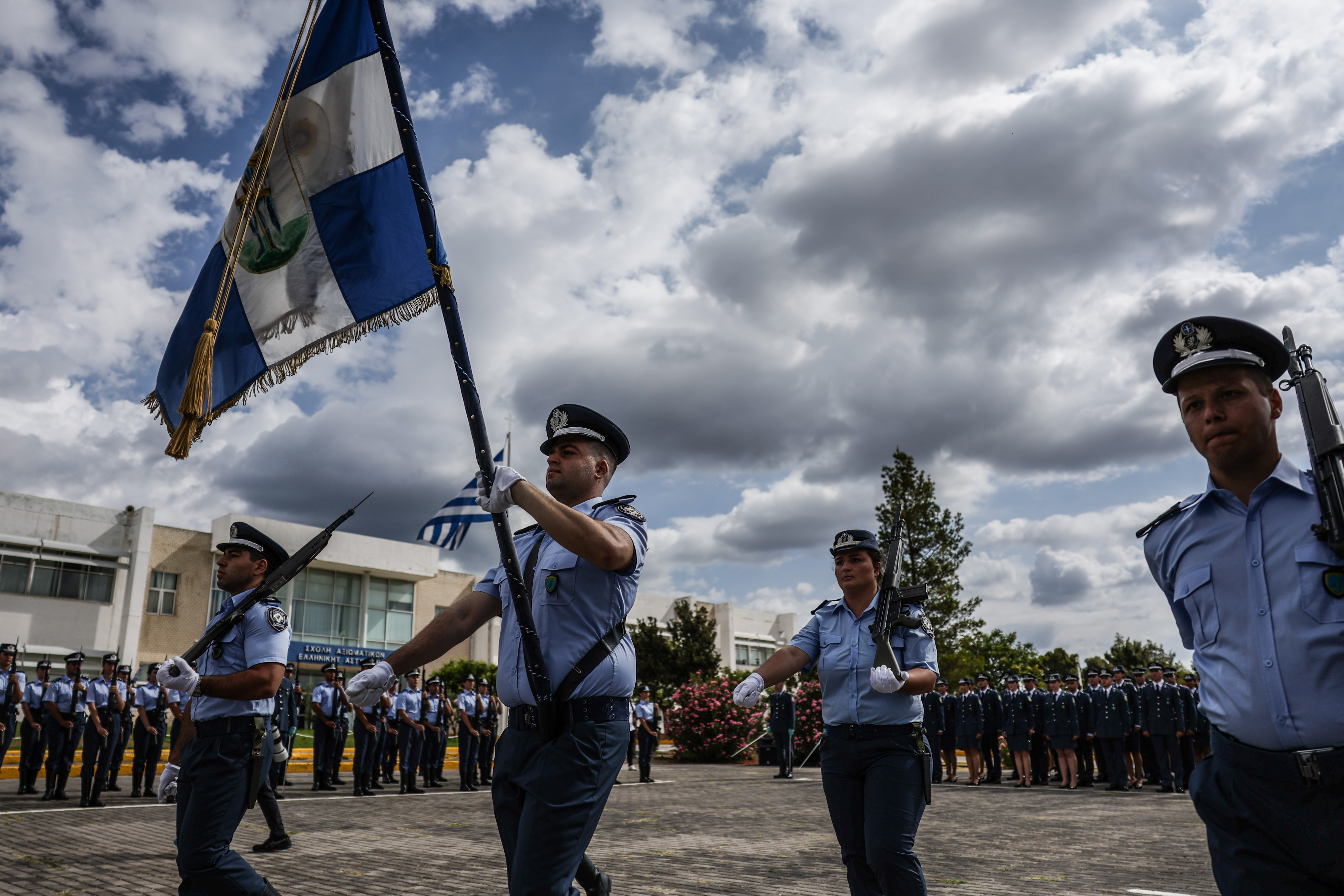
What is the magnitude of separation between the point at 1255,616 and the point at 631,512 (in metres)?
2.07

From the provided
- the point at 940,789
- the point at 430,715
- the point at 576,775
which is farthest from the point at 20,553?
the point at 576,775

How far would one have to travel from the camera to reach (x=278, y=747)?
21.8 feet

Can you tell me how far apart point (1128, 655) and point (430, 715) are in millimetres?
61051

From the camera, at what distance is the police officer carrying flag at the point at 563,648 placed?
10.0 feet

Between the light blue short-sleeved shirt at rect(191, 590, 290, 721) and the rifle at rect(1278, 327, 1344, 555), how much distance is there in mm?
4366

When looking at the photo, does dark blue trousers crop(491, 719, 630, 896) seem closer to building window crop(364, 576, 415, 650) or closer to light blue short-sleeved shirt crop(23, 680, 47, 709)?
light blue short-sleeved shirt crop(23, 680, 47, 709)

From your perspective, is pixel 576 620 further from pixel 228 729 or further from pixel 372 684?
pixel 228 729

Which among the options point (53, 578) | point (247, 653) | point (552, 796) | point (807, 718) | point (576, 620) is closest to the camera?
point (552, 796)

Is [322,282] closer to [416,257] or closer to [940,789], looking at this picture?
[416,257]

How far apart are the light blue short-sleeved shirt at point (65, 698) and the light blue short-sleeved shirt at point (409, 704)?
517cm

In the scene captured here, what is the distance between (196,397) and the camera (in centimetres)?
448

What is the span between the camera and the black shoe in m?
8.64

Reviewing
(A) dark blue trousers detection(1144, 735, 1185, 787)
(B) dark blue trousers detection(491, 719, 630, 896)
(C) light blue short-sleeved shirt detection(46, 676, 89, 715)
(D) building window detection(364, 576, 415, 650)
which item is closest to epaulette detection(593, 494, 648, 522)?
(B) dark blue trousers detection(491, 719, 630, 896)

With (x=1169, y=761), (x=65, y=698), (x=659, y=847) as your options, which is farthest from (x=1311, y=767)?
(x=1169, y=761)
